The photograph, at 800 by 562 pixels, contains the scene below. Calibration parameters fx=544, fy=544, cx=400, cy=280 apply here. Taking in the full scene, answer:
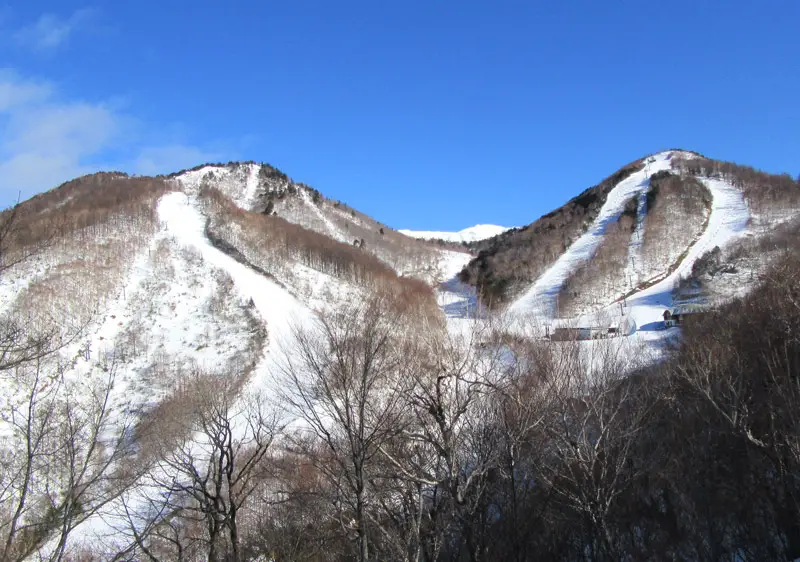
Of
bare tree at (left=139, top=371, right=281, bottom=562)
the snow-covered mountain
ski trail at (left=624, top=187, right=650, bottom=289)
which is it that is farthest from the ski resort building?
bare tree at (left=139, top=371, right=281, bottom=562)

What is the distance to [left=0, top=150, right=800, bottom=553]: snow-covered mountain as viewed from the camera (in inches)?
1057

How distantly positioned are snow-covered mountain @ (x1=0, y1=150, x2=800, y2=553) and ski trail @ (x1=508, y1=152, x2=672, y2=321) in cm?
35

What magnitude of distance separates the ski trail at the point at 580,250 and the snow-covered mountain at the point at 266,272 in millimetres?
349

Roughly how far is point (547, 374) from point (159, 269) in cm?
3601

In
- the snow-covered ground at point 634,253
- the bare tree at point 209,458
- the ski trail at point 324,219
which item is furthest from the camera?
the ski trail at point 324,219

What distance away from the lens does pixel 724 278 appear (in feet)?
145

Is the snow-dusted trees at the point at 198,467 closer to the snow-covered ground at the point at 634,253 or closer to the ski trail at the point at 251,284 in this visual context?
the ski trail at the point at 251,284

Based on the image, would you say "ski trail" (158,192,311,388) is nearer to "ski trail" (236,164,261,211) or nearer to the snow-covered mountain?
the snow-covered mountain

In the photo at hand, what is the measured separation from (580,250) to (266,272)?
40243 millimetres

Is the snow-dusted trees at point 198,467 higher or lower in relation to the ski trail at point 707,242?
lower

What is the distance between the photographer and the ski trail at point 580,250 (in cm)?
5394

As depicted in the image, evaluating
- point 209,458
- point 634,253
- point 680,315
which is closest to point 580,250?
point 634,253

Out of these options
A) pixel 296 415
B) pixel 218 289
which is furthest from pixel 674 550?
pixel 218 289

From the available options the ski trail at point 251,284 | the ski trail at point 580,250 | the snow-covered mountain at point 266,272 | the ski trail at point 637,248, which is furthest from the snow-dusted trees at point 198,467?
the ski trail at point 637,248
